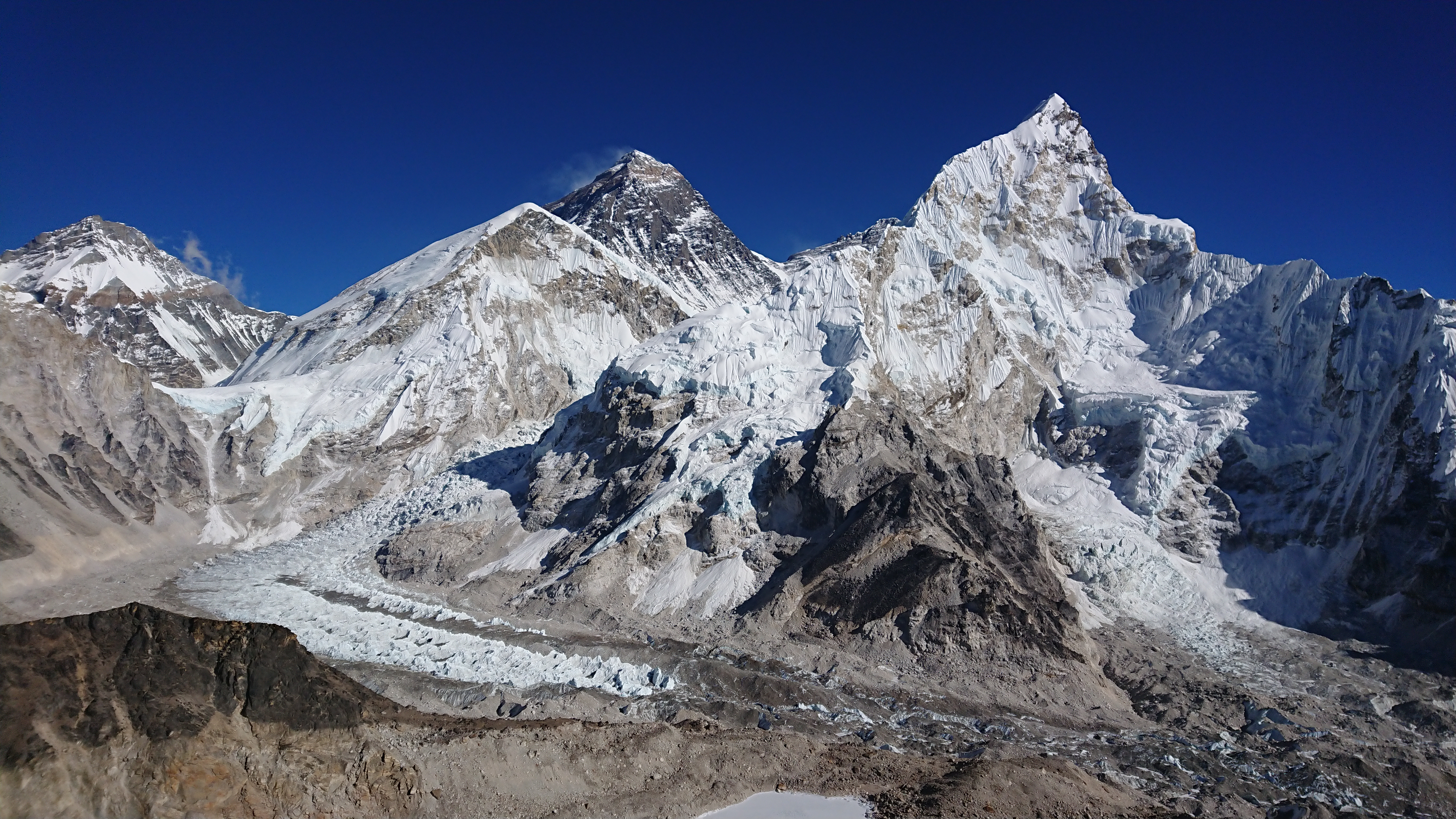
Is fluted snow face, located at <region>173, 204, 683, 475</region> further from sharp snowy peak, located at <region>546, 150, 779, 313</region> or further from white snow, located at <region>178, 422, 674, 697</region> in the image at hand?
sharp snowy peak, located at <region>546, 150, 779, 313</region>

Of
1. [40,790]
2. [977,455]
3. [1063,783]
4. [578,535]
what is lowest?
[40,790]

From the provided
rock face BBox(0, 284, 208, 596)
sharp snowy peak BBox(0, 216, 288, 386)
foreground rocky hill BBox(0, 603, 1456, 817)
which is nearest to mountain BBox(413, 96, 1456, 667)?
foreground rocky hill BBox(0, 603, 1456, 817)

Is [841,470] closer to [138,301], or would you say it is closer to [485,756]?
[485,756]

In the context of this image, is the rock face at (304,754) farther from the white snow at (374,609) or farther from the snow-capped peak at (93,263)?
the snow-capped peak at (93,263)

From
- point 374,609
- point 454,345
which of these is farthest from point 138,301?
point 374,609

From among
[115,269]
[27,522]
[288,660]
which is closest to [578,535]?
[27,522]

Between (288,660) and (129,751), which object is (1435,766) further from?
(129,751)

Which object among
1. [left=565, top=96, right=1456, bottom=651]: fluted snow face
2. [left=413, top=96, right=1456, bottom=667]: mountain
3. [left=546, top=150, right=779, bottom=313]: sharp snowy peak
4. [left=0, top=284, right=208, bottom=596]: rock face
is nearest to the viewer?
[left=0, top=284, right=208, bottom=596]: rock face
